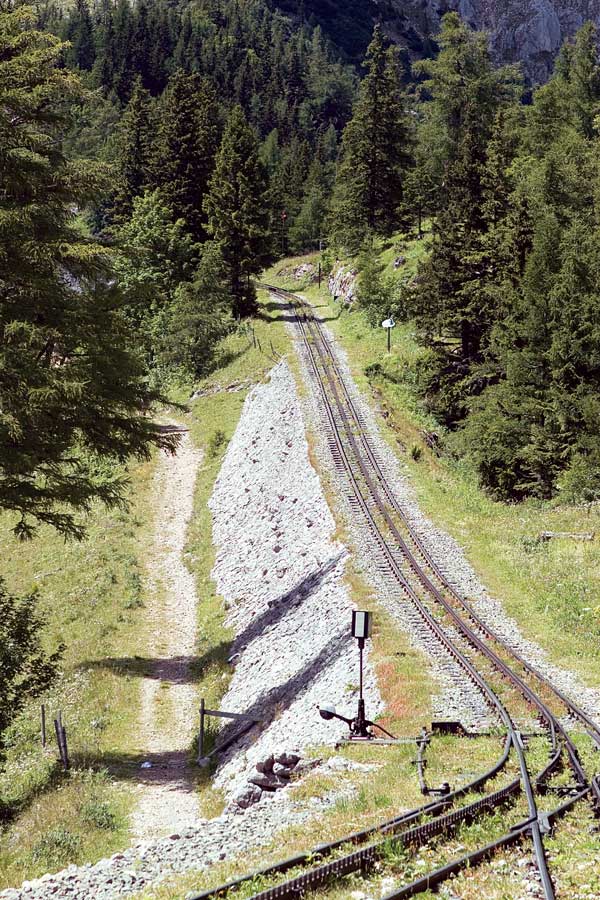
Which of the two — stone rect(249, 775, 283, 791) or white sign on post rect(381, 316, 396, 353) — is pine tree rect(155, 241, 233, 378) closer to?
white sign on post rect(381, 316, 396, 353)

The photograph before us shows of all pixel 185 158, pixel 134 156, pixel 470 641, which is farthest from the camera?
pixel 134 156

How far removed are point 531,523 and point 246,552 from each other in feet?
31.2

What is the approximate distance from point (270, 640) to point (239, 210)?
136 ft

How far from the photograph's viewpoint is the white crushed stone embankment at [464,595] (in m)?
15.9

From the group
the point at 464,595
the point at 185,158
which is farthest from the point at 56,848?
the point at 185,158

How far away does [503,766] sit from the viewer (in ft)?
41.5

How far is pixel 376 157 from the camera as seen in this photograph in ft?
218

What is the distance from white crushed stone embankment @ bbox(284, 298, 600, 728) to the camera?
625 inches

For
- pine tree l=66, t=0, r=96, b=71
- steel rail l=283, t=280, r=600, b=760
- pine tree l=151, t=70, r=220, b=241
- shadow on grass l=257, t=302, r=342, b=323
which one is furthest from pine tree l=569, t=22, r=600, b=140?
pine tree l=66, t=0, r=96, b=71

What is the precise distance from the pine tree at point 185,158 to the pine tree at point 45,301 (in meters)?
47.7

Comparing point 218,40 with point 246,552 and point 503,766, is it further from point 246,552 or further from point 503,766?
point 503,766

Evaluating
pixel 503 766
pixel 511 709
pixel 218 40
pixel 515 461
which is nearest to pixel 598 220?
pixel 515 461

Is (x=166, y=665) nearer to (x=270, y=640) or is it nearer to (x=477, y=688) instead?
(x=270, y=640)

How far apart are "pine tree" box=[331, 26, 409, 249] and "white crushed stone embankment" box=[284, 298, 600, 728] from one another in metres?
36.4
